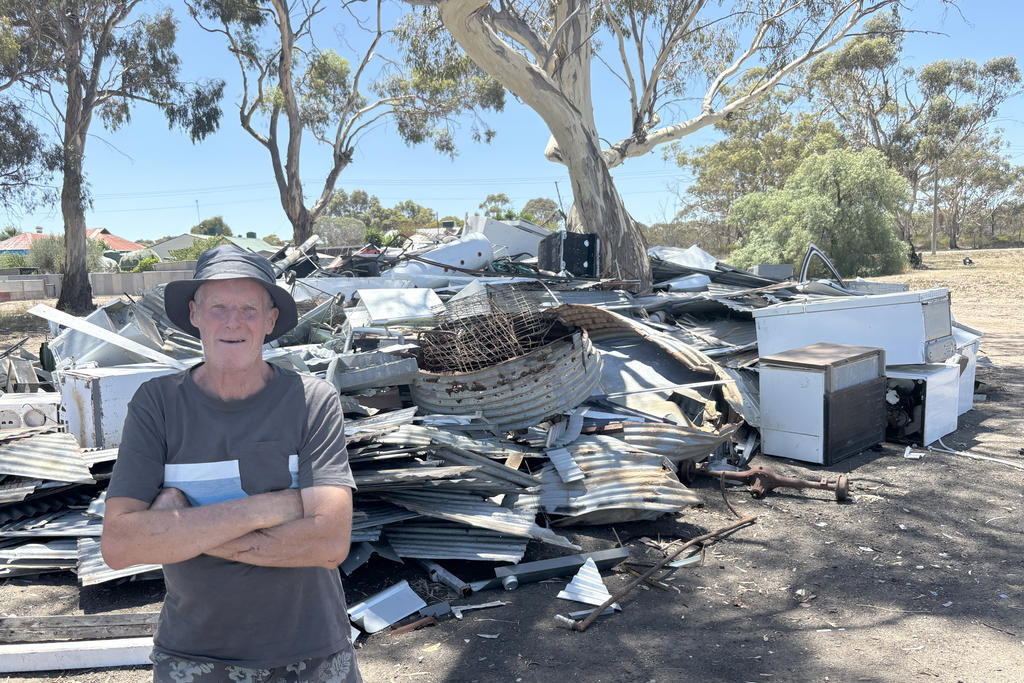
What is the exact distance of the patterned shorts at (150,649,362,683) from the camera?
5.03 feet

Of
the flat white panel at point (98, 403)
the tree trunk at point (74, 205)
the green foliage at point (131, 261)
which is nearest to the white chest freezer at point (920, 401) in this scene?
the flat white panel at point (98, 403)

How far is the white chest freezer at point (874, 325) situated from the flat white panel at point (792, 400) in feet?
2.50

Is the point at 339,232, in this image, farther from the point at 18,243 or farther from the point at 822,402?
the point at 822,402

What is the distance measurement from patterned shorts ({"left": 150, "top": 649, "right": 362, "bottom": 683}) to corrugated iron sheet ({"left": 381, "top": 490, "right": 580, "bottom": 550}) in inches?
80.7

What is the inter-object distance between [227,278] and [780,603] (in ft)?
9.45

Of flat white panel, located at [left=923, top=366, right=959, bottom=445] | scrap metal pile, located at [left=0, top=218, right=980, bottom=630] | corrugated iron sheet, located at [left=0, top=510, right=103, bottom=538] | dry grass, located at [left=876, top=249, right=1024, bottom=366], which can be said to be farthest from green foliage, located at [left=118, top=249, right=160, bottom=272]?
flat white panel, located at [left=923, top=366, right=959, bottom=445]

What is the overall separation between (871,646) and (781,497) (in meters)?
1.87

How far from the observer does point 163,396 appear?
1603mm

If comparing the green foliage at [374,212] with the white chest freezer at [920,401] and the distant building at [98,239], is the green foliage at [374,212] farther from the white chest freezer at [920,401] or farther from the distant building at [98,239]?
the white chest freezer at [920,401]

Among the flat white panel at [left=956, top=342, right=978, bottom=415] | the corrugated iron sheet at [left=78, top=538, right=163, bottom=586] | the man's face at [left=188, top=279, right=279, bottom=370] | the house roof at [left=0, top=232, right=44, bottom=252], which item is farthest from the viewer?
the house roof at [left=0, top=232, right=44, bottom=252]

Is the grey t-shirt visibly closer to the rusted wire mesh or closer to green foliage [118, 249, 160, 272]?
the rusted wire mesh

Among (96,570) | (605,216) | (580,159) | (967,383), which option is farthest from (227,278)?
(580,159)

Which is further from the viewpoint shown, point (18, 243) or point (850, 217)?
point (18, 243)

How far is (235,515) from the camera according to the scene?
1.48m
